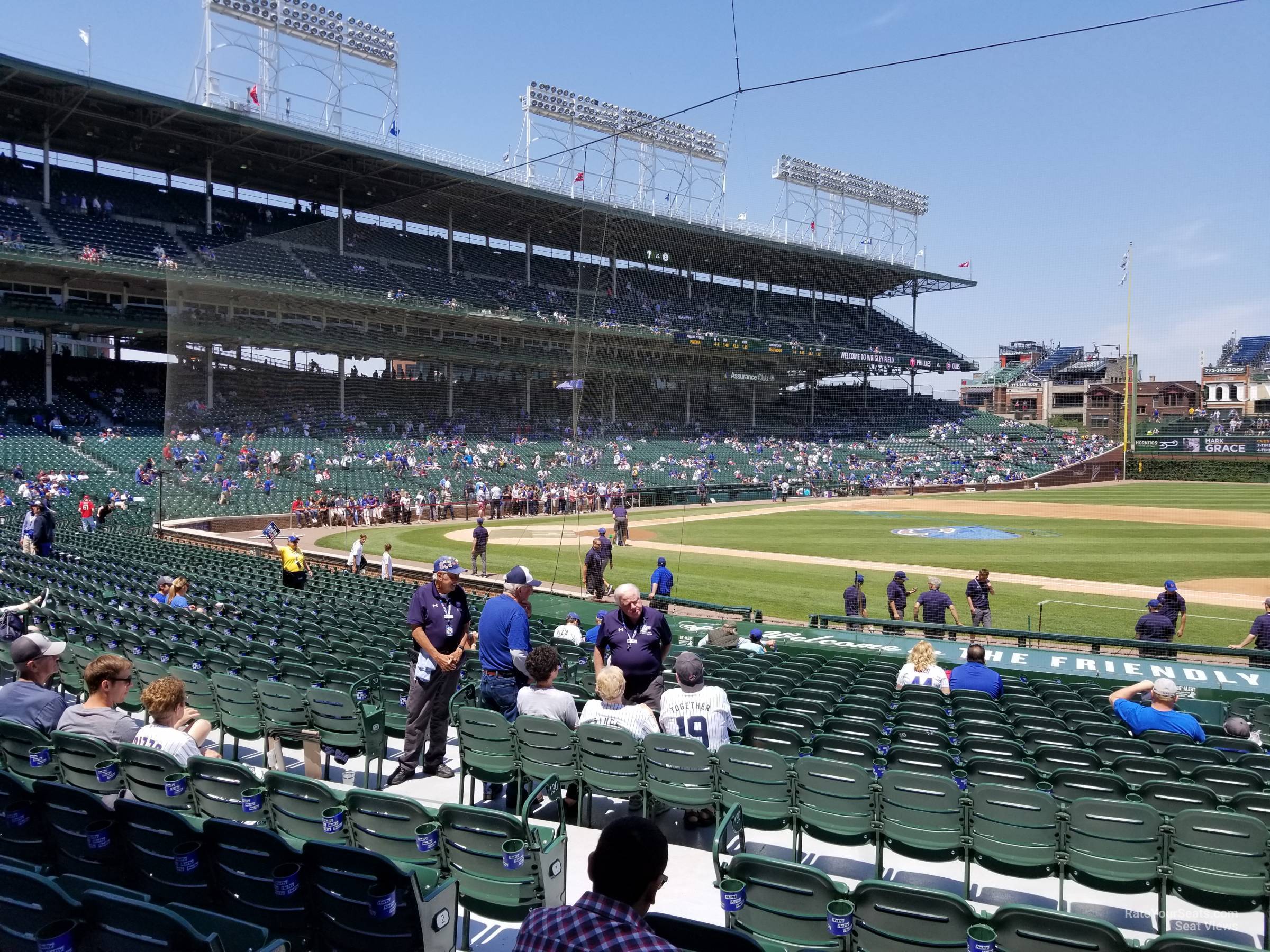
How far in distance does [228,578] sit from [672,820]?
11736 mm

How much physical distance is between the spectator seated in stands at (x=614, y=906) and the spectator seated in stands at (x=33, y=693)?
11.5 feet

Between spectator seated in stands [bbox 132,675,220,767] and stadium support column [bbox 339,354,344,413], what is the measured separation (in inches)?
1038

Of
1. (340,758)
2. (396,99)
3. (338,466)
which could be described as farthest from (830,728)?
(396,99)

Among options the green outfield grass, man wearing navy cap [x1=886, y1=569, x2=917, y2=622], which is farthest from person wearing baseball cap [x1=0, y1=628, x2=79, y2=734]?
the green outfield grass

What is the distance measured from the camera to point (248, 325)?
25.5m

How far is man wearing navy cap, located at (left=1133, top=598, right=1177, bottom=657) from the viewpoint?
13.5 meters

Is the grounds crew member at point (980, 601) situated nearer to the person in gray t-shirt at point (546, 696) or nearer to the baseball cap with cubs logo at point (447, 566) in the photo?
the baseball cap with cubs logo at point (447, 566)

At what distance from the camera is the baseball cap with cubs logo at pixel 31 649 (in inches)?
223

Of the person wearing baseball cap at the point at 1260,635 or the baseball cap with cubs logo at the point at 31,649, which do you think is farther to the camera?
the person wearing baseball cap at the point at 1260,635

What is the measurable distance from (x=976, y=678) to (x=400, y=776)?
225 inches

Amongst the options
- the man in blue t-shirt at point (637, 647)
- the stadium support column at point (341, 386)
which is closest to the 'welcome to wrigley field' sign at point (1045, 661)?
the man in blue t-shirt at point (637, 647)

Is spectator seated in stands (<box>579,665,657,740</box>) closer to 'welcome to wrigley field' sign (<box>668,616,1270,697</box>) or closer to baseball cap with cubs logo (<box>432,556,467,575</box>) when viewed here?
baseball cap with cubs logo (<box>432,556,467,575</box>)

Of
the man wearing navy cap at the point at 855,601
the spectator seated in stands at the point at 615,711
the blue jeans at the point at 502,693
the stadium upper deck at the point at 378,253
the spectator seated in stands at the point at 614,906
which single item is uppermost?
the stadium upper deck at the point at 378,253

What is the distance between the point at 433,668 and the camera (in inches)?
259
